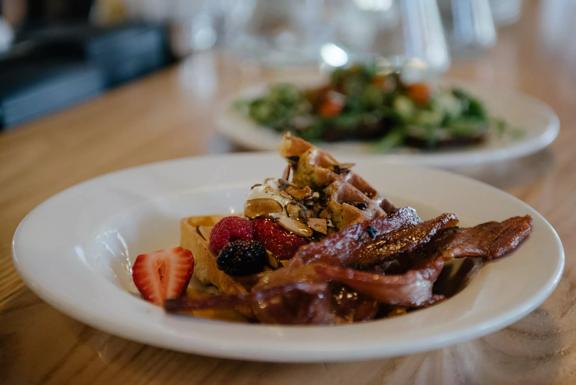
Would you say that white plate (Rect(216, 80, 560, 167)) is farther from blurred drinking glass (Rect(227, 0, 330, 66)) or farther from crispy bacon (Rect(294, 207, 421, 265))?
blurred drinking glass (Rect(227, 0, 330, 66))

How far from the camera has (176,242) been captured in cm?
145

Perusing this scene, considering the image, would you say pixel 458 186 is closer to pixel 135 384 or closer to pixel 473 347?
pixel 473 347

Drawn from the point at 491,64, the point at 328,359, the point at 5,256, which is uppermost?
the point at 328,359

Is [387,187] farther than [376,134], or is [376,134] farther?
[376,134]

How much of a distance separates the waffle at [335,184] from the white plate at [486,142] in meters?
0.51

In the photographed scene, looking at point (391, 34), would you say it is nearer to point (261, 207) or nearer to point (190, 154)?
point (190, 154)

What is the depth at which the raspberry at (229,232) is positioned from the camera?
3.95ft

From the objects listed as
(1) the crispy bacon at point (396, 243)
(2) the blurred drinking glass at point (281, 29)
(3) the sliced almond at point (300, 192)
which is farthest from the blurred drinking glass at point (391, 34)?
(1) the crispy bacon at point (396, 243)

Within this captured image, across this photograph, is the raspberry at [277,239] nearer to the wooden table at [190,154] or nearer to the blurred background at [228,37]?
the wooden table at [190,154]

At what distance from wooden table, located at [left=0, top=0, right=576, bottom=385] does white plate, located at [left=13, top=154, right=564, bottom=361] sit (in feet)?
0.38

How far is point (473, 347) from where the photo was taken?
3.43 feet

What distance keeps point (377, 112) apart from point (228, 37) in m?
2.18

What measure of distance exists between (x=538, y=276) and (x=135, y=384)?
0.65 metres

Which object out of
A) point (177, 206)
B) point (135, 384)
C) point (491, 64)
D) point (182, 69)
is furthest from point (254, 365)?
point (491, 64)
